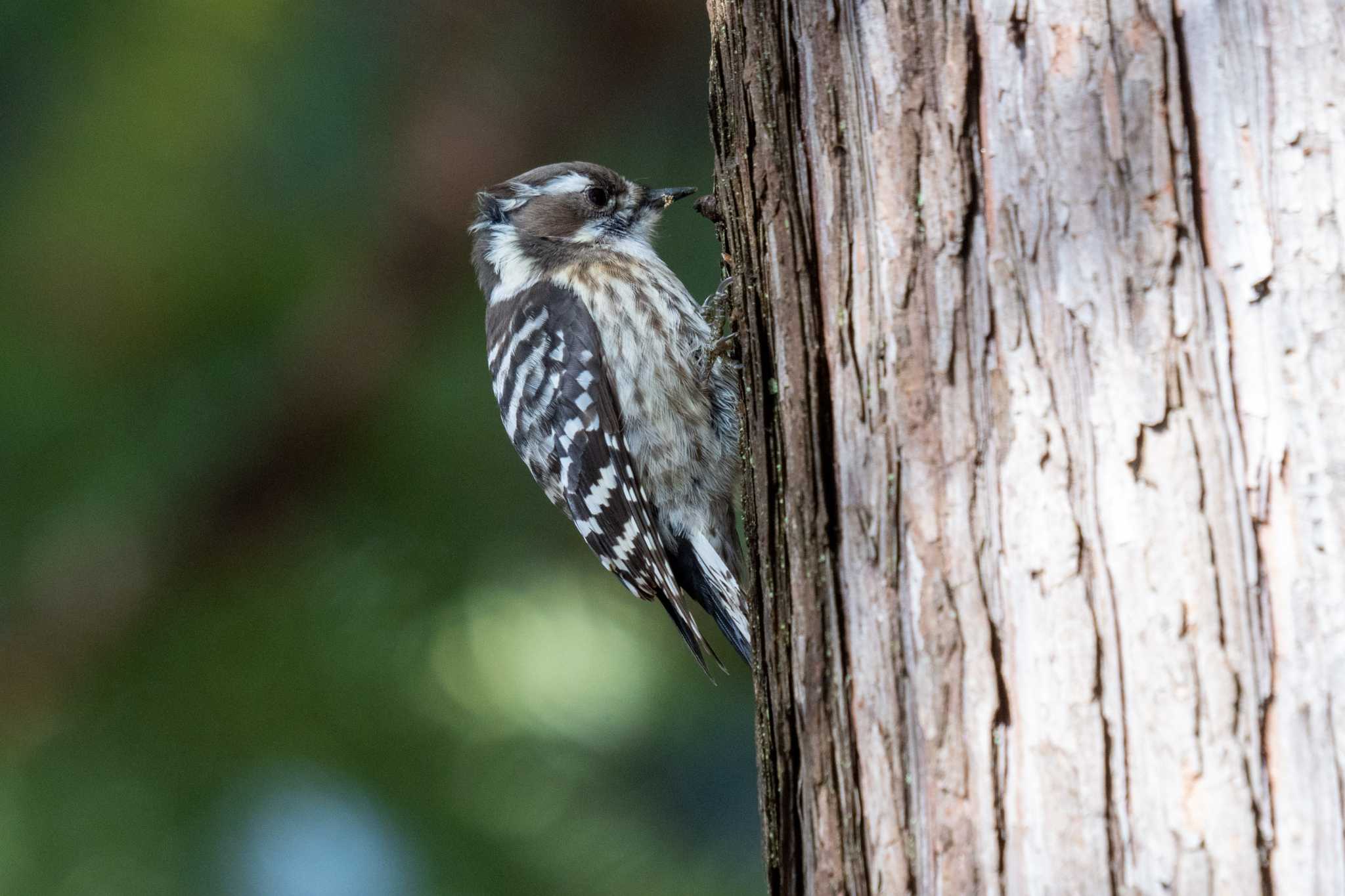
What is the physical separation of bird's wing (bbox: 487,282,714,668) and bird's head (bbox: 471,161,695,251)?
28cm

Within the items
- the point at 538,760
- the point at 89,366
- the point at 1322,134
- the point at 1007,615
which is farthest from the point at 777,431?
the point at 89,366

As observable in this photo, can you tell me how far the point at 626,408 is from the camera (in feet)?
10.7

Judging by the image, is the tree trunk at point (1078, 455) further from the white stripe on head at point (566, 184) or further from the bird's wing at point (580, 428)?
the white stripe on head at point (566, 184)

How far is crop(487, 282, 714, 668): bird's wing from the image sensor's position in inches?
126

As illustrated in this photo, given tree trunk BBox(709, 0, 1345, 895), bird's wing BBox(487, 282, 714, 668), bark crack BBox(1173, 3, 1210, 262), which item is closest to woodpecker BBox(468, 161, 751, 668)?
bird's wing BBox(487, 282, 714, 668)

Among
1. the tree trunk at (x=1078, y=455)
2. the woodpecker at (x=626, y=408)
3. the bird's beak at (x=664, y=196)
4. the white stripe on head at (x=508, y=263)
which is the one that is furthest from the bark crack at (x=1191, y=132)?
the white stripe on head at (x=508, y=263)

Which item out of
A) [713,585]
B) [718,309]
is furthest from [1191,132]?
[713,585]

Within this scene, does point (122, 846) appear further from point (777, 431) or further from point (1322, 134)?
point (1322, 134)

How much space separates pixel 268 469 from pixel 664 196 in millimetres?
1266

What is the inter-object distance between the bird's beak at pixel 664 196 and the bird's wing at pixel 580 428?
14.6 inches

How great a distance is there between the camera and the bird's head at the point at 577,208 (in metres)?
3.41

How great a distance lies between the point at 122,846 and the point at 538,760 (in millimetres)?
1028

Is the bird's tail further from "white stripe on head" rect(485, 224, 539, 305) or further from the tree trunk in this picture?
the tree trunk

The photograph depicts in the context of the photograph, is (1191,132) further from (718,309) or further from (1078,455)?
(718,309)
